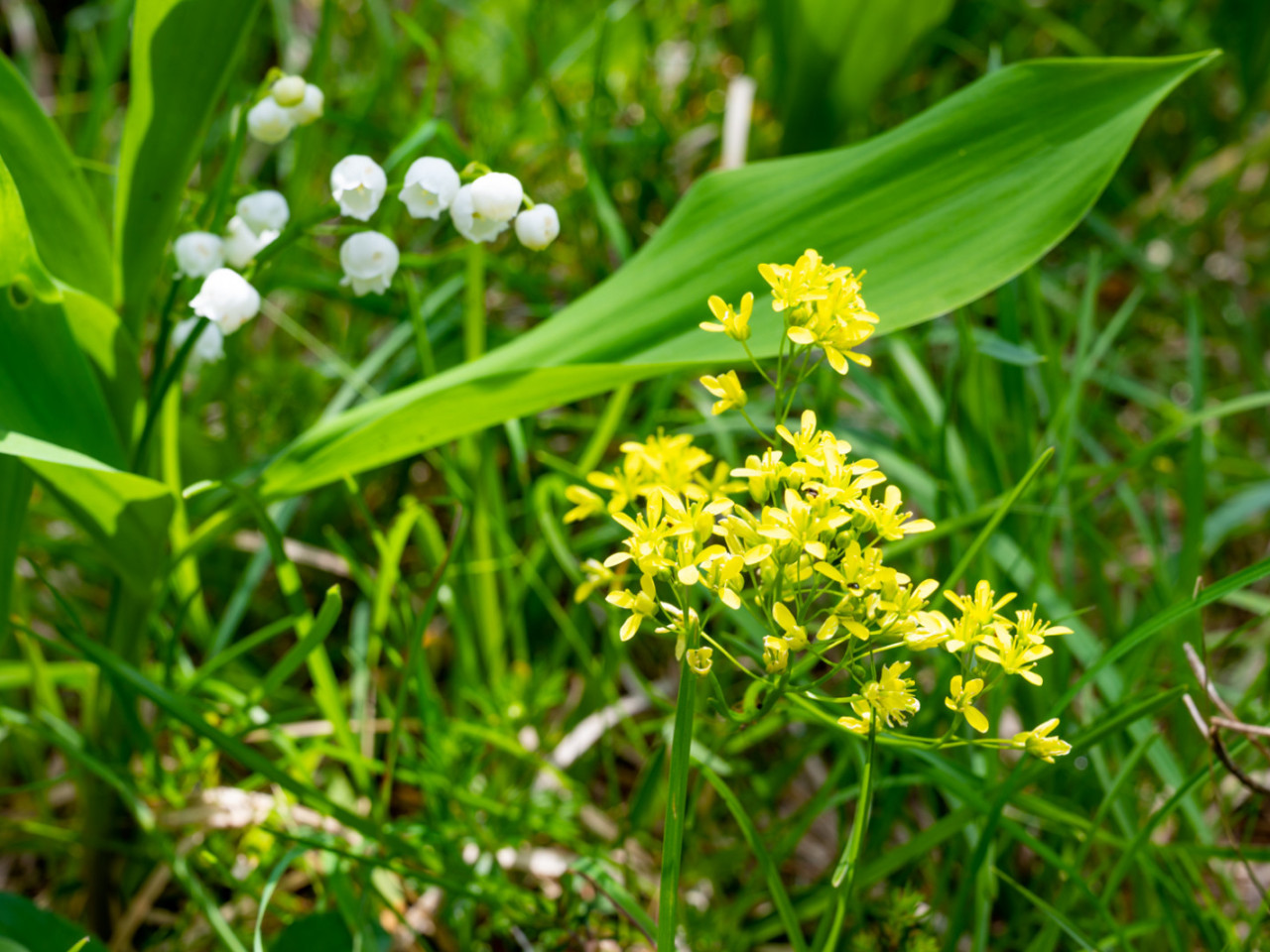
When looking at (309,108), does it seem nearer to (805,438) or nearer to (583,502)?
(583,502)

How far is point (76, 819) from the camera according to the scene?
1289mm

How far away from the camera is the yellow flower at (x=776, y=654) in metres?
0.63

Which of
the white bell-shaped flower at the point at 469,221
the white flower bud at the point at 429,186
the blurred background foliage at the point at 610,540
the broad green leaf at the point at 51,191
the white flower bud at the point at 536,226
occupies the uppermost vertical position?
the broad green leaf at the point at 51,191

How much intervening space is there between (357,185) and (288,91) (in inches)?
5.5

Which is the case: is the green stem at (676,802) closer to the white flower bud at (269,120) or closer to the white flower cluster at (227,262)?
the white flower cluster at (227,262)

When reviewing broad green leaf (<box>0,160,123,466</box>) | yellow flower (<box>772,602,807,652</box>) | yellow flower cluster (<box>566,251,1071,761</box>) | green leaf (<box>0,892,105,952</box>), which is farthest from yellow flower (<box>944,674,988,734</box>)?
green leaf (<box>0,892,105,952</box>)

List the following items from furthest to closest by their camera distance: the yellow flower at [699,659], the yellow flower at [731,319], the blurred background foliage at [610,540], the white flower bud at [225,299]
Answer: the blurred background foliage at [610,540], the white flower bud at [225,299], the yellow flower at [731,319], the yellow flower at [699,659]

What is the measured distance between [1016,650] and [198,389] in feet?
4.27

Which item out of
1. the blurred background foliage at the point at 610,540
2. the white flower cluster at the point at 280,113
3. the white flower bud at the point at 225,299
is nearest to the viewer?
the white flower bud at the point at 225,299

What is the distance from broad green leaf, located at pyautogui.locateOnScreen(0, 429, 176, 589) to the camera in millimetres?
864

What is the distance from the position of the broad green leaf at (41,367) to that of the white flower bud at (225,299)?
12 centimetres

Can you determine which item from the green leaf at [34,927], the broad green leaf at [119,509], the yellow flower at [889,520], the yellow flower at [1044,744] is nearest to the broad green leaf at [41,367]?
the broad green leaf at [119,509]

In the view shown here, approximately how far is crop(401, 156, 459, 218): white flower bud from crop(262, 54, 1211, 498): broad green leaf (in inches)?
6.4

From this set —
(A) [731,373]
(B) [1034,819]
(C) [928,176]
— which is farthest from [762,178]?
(B) [1034,819]
